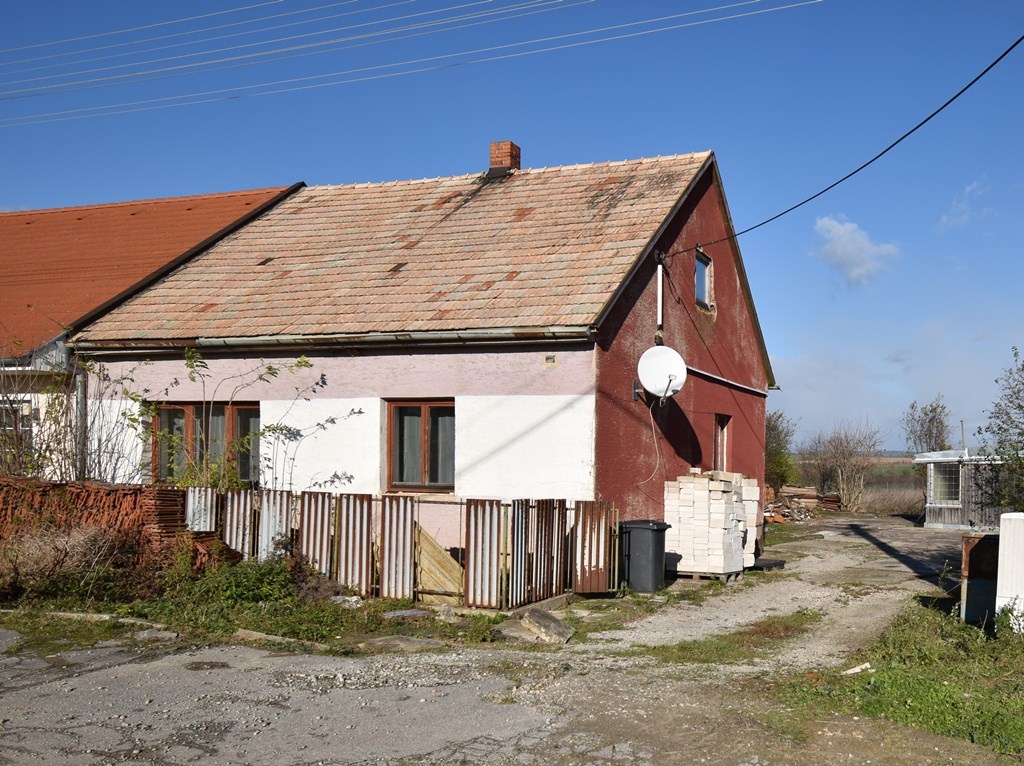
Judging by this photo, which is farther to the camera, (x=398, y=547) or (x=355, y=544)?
(x=355, y=544)

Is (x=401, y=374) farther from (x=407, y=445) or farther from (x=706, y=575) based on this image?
(x=706, y=575)

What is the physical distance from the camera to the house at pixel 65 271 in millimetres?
14328

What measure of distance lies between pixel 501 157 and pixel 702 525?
27.6ft

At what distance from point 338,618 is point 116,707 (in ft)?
11.1

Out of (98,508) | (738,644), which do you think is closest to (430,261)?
(98,508)

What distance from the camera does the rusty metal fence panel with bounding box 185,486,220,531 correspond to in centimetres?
1147

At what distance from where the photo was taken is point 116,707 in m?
6.70

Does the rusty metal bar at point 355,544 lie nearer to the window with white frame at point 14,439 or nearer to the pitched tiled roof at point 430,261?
the pitched tiled roof at point 430,261

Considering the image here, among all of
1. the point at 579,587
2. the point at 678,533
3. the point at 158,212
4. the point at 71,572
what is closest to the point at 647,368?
the point at 678,533

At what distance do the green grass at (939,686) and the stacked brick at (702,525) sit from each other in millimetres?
3835

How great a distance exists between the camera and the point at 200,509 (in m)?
11.5

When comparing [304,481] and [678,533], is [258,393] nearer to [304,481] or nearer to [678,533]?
[304,481]

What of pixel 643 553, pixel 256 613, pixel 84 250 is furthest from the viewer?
pixel 84 250

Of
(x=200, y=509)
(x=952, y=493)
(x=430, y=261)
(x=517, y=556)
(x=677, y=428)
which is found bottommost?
(x=952, y=493)
